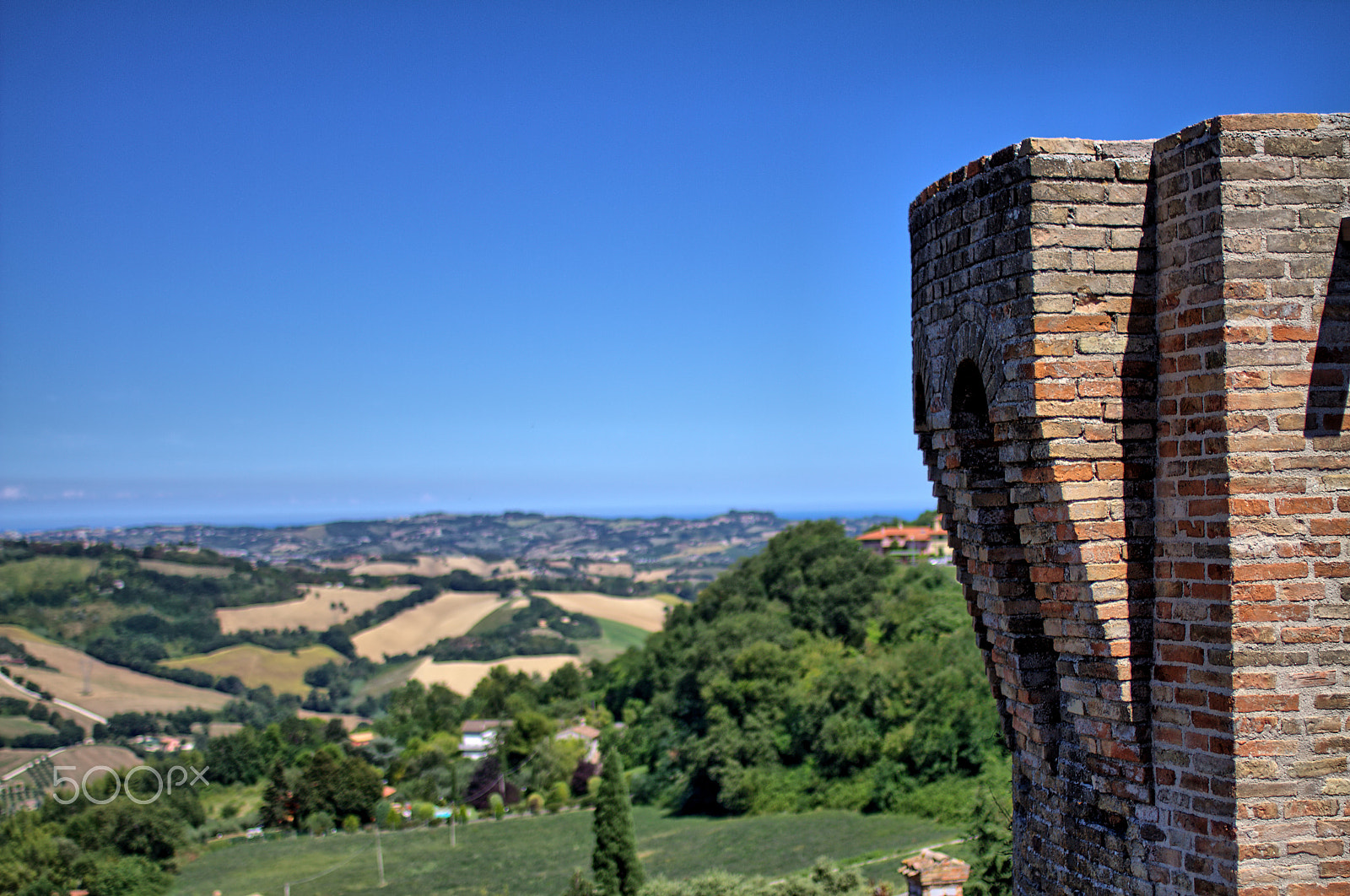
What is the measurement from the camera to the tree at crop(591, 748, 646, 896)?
92.2ft

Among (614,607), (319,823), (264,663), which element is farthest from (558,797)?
(614,607)

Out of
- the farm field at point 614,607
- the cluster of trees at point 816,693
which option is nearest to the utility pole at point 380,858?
the cluster of trees at point 816,693

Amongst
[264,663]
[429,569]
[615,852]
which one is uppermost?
[615,852]

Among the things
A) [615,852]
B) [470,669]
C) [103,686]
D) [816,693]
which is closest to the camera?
[615,852]

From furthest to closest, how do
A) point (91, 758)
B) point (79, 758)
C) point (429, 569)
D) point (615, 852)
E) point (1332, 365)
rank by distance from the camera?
point (429, 569) → point (79, 758) → point (91, 758) → point (615, 852) → point (1332, 365)

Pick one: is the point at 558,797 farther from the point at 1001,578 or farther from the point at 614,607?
the point at 614,607

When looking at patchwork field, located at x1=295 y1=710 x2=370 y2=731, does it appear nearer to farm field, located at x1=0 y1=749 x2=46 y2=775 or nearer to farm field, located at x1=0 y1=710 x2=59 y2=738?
farm field, located at x1=0 y1=749 x2=46 y2=775

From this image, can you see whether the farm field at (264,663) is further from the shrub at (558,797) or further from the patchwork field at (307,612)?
the shrub at (558,797)

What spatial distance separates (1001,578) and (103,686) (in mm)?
111285

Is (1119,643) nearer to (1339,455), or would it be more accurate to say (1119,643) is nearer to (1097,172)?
(1339,455)

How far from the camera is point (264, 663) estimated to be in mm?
118125

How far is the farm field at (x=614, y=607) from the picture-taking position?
14325cm

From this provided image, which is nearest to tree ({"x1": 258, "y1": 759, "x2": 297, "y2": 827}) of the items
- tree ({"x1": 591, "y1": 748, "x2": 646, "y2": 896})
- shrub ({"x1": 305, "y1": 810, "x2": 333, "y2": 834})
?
shrub ({"x1": 305, "y1": 810, "x2": 333, "y2": 834})

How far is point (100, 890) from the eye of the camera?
148ft
